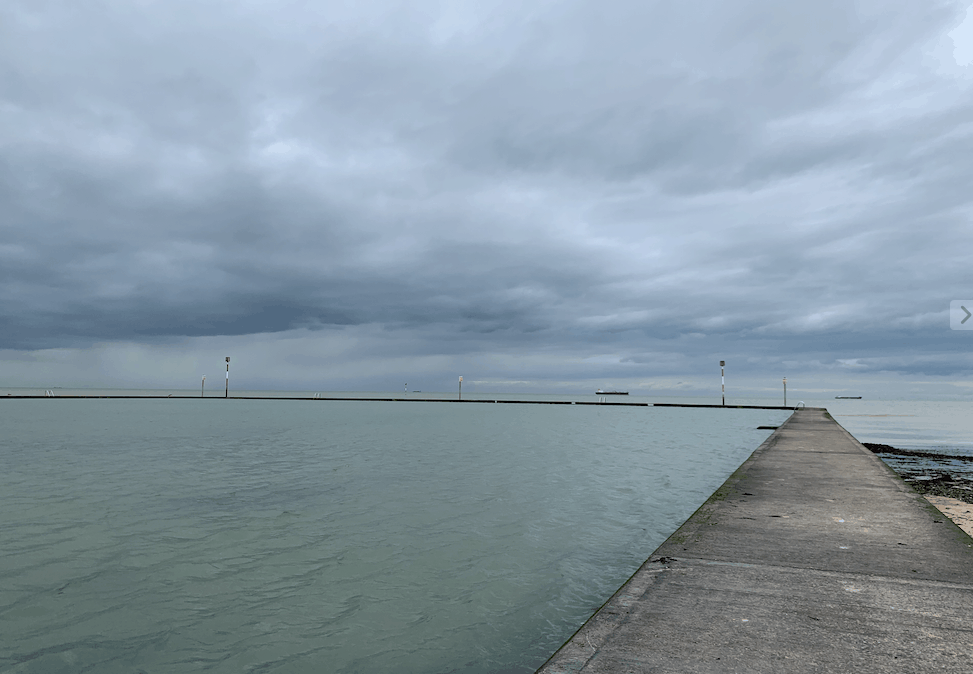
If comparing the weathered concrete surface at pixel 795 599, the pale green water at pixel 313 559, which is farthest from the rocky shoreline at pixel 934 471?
the weathered concrete surface at pixel 795 599

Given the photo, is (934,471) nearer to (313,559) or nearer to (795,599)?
(795,599)

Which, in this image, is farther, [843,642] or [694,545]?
[694,545]

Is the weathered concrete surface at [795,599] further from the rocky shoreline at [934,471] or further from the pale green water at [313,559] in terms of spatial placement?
the rocky shoreline at [934,471]

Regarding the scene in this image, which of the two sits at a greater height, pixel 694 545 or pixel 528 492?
pixel 694 545

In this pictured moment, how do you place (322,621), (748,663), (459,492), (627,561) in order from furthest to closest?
1. (459,492)
2. (627,561)
3. (322,621)
4. (748,663)

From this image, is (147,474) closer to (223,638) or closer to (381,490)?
(381,490)

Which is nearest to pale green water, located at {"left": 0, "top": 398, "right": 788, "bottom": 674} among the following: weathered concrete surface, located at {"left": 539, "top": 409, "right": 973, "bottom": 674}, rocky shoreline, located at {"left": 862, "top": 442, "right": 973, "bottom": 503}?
weathered concrete surface, located at {"left": 539, "top": 409, "right": 973, "bottom": 674}

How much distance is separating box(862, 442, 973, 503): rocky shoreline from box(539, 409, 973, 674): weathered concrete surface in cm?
799

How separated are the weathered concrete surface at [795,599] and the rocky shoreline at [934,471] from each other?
26.2 ft

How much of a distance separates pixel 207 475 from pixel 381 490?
6070 mm

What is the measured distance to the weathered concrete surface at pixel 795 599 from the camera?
3.62m

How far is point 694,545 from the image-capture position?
659 cm

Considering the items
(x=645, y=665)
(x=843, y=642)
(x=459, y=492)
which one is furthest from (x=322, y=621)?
(x=459, y=492)

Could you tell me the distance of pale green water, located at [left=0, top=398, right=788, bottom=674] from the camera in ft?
19.0
